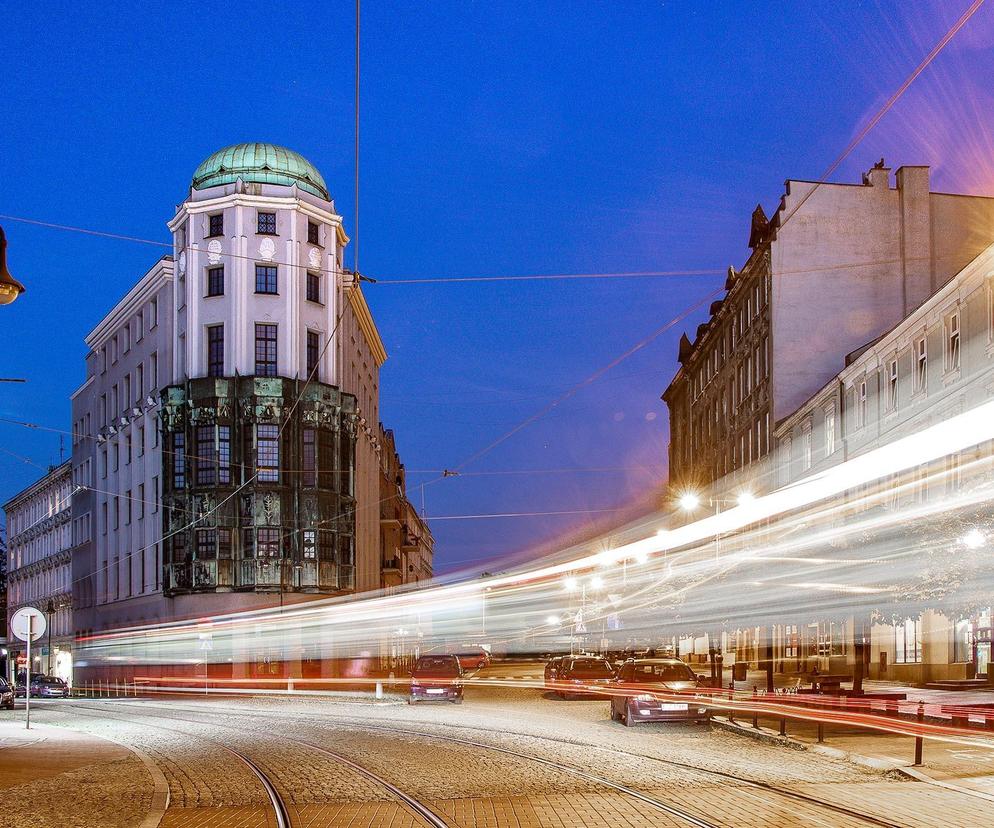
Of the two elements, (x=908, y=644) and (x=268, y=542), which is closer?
(x=908, y=644)

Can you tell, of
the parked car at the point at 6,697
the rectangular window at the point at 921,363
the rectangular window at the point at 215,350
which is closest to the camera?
the rectangular window at the point at 921,363

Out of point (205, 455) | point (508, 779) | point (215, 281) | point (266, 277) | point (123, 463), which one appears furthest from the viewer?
point (123, 463)

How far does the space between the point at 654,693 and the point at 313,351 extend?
130ft

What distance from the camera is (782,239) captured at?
5591 cm

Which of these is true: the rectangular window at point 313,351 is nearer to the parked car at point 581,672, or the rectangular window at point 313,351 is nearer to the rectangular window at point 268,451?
the rectangular window at point 268,451

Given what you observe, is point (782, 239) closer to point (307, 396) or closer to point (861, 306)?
point (861, 306)

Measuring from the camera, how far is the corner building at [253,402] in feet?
196

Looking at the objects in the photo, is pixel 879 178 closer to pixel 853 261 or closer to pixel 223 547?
pixel 853 261

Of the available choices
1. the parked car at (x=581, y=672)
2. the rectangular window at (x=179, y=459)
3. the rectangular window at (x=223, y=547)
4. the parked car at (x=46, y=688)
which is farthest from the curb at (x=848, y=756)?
the parked car at (x=46, y=688)


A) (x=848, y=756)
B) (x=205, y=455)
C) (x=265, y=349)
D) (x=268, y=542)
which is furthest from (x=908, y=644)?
(x=205, y=455)

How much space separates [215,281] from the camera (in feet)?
201

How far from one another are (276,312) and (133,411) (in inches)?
544

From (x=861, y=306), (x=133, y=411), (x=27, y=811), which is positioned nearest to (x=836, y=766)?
(x=27, y=811)

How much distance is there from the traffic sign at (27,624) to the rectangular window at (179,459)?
35503 mm
